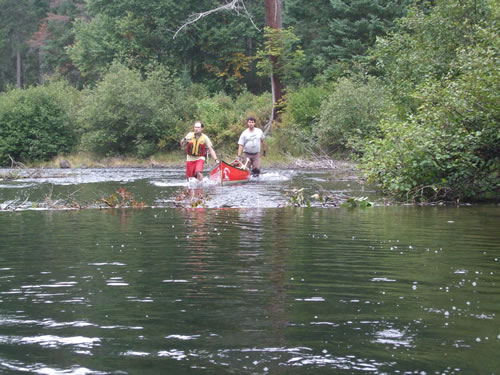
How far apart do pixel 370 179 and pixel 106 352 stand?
46.8 feet

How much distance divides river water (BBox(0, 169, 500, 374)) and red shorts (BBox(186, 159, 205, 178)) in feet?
32.6

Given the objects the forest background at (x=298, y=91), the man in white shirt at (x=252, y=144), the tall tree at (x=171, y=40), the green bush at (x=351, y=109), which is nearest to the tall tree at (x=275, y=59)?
the forest background at (x=298, y=91)

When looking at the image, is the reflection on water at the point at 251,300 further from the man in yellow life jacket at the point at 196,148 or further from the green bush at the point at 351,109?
the green bush at the point at 351,109

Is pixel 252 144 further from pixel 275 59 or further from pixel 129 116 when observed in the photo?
pixel 275 59

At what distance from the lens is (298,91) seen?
149 ft

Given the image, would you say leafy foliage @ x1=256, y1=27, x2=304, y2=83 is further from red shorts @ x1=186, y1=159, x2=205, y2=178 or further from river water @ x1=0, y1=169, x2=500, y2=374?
river water @ x1=0, y1=169, x2=500, y2=374

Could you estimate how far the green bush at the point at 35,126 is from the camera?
4497 cm

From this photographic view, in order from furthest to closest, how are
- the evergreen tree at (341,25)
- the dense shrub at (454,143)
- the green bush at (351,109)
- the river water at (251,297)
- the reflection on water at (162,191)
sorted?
1. the evergreen tree at (341,25)
2. the green bush at (351,109)
3. the reflection on water at (162,191)
4. the dense shrub at (454,143)
5. the river water at (251,297)

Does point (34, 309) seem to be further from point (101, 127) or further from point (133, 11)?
point (133, 11)

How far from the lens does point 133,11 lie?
173ft

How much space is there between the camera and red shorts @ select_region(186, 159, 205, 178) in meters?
23.6

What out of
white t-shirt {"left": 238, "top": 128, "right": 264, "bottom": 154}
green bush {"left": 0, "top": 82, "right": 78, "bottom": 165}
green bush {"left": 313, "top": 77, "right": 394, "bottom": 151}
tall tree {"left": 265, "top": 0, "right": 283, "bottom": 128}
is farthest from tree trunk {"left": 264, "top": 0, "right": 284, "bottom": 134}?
white t-shirt {"left": 238, "top": 128, "right": 264, "bottom": 154}

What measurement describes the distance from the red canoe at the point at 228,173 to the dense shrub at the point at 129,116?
2007 cm

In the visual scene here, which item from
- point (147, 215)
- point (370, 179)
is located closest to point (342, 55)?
point (370, 179)
